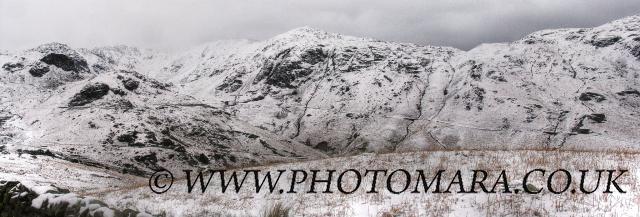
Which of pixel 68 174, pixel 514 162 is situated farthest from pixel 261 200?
pixel 68 174

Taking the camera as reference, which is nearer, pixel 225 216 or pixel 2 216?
pixel 2 216

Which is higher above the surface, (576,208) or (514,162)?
(514,162)

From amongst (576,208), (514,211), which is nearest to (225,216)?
(514,211)

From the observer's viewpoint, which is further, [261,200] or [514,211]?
[261,200]

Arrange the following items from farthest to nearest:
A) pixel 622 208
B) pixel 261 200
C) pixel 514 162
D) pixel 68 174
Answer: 1. pixel 68 174
2. pixel 514 162
3. pixel 261 200
4. pixel 622 208

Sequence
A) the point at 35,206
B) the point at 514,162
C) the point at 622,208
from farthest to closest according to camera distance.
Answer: the point at 514,162
the point at 622,208
the point at 35,206

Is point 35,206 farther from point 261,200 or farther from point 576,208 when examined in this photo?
point 576,208

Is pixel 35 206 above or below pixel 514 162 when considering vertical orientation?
below

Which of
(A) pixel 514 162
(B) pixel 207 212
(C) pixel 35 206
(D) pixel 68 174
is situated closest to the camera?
(C) pixel 35 206

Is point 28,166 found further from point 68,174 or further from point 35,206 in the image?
point 35,206
